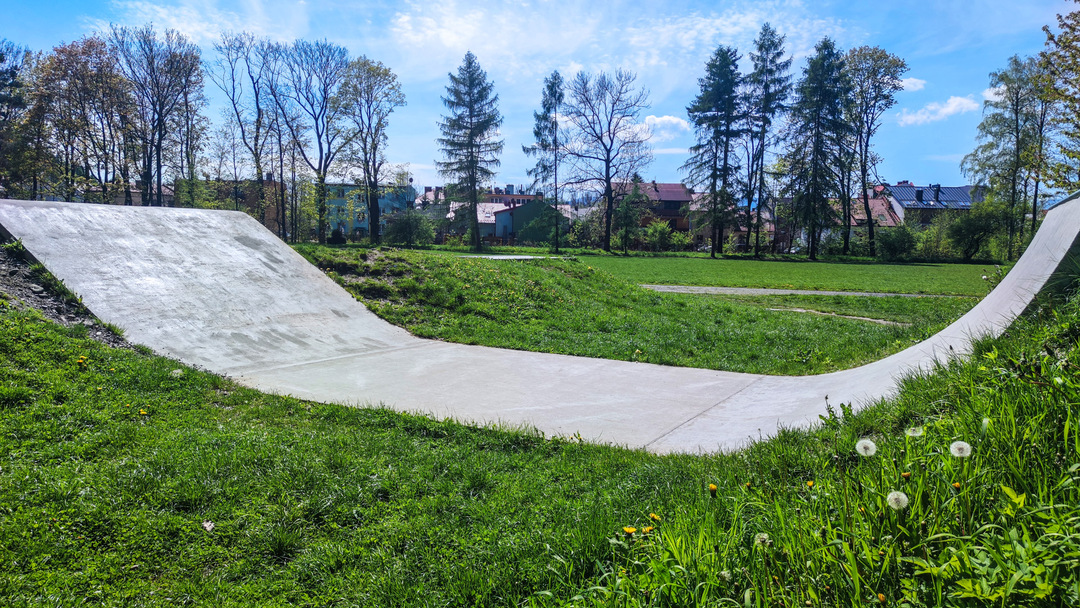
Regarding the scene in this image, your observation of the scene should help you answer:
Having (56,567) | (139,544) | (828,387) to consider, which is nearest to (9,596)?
(56,567)

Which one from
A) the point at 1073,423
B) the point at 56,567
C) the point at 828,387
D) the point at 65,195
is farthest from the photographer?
the point at 65,195

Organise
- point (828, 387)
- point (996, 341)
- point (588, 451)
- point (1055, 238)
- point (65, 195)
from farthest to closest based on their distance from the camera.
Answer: point (65, 195) < point (828, 387) < point (1055, 238) < point (588, 451) < point (996, 341)

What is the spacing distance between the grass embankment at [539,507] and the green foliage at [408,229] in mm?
44501

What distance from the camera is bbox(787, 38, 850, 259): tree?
44.7 m

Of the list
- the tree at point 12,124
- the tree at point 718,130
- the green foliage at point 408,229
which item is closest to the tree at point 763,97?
the tree at point 718,130

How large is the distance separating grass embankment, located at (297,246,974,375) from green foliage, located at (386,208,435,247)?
1411 inches

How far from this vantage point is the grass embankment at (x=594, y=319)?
24.9 feet

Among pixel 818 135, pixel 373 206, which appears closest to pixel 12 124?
pixel 373 206

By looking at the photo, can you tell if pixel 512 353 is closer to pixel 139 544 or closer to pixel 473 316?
pixel 473 316

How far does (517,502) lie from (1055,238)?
489cm

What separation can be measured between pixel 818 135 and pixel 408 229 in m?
34.2

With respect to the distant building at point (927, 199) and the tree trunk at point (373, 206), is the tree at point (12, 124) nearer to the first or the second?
the tree trunk at point (373, 206)

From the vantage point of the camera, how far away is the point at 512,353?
762cm

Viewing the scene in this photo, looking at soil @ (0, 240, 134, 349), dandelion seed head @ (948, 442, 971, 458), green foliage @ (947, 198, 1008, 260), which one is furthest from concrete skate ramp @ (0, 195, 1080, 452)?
green foliage @ (947, 198, 1008, 260)
